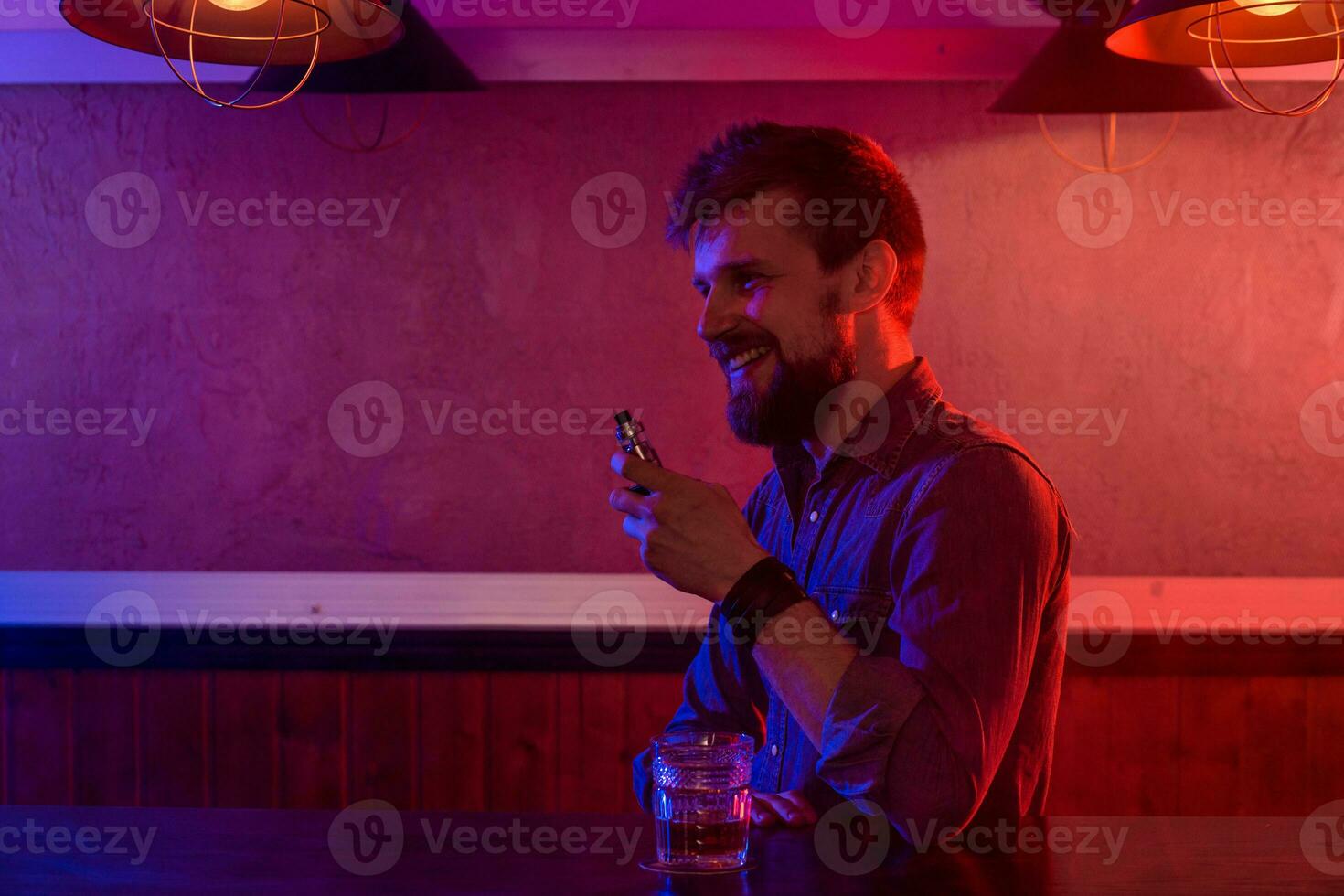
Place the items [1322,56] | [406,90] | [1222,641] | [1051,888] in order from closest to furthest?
[1051,888] < [1322,56] < [406,90] < [1222,641]

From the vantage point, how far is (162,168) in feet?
8.99

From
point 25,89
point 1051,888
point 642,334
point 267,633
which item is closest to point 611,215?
point 642,334

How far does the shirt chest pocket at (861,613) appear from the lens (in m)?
1.35

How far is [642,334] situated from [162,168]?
1.20m

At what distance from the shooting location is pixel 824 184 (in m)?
1.46

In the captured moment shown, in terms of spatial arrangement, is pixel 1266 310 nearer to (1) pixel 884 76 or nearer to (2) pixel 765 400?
(1) pixel 884 76

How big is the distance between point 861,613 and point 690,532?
0.24 m

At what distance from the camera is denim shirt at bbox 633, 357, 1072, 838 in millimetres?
1165
